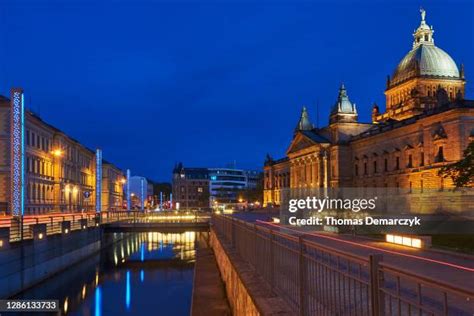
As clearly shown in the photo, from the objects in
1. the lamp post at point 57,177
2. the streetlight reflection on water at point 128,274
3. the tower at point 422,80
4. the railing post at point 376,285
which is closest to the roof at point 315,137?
the tower at point 422,80

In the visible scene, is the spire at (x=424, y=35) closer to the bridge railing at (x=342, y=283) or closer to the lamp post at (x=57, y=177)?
the lamp post at (x=57, y=177)

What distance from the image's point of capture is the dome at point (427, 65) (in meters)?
105

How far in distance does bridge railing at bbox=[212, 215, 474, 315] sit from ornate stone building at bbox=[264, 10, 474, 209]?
6010cm

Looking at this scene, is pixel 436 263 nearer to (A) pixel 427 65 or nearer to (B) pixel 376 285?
(B) pixel 376 285

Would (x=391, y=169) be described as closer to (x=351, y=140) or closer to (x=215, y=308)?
(x=351, y=140)

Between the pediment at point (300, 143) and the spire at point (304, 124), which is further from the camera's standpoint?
the spire at point (304, 124)

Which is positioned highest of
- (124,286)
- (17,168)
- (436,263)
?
(17,168)

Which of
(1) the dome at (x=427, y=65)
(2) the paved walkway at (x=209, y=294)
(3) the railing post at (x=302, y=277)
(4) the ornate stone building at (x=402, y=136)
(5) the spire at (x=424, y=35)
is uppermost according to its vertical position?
(5) the spire at (x=424, y=35)

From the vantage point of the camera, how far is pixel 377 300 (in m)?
4.66

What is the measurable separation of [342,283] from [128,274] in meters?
36.9

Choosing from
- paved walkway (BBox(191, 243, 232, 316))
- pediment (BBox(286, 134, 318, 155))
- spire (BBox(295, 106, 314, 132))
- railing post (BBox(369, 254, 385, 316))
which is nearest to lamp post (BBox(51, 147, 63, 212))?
paved walkway (BBox(191, 243, 232, 316))

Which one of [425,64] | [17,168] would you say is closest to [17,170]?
[17,168]

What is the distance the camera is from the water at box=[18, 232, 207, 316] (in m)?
28.3

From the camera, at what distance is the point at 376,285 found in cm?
470
